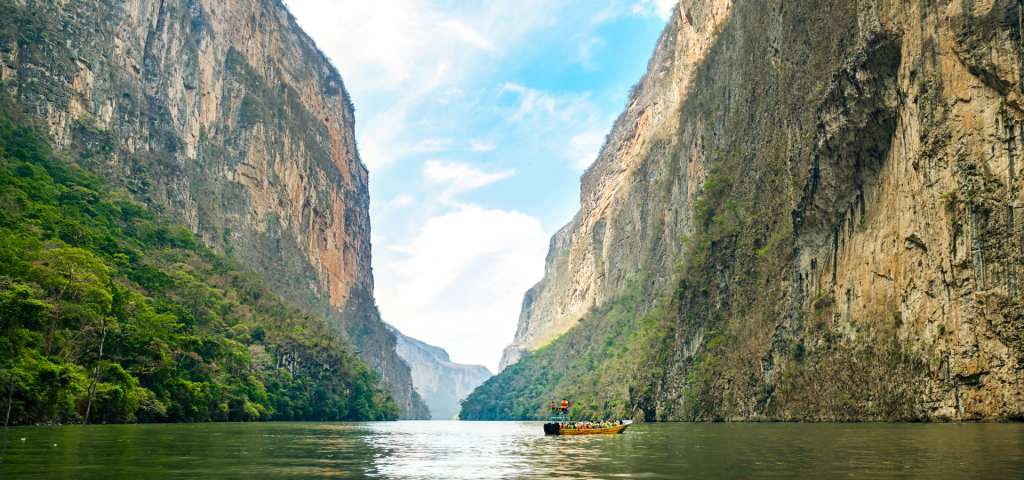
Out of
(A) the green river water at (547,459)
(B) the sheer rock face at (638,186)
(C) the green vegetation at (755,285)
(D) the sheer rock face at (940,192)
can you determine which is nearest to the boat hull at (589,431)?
(A) the green river water at (547,459)

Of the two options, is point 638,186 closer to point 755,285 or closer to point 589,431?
point 755,285

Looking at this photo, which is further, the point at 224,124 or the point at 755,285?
the point at 224,124

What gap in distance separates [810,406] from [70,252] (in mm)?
49166

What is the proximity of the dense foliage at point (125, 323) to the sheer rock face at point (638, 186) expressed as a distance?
5541 centimetres

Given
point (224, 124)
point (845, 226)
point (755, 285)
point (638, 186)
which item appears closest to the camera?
point (845, 226)

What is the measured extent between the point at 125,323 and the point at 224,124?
→ 289 feet

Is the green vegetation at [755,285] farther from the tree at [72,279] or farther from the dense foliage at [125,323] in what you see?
the tree at [72,279]

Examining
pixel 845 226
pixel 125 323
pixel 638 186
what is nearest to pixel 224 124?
pixel 638 186

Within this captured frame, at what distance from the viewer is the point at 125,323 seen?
152 ft

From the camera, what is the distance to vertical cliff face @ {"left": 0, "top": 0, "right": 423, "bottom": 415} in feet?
267

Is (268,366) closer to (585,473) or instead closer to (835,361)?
(835,361)

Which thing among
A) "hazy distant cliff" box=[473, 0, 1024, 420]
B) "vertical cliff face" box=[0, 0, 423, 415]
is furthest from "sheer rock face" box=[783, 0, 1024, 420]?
"vertical cliff face" box=[0, 0, 423, 415]

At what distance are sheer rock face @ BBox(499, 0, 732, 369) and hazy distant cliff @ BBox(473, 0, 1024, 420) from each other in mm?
6070

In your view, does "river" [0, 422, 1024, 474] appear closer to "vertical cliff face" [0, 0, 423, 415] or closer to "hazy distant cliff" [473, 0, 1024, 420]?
"hazy distant cliff" [473, 0, 1024, 420]
